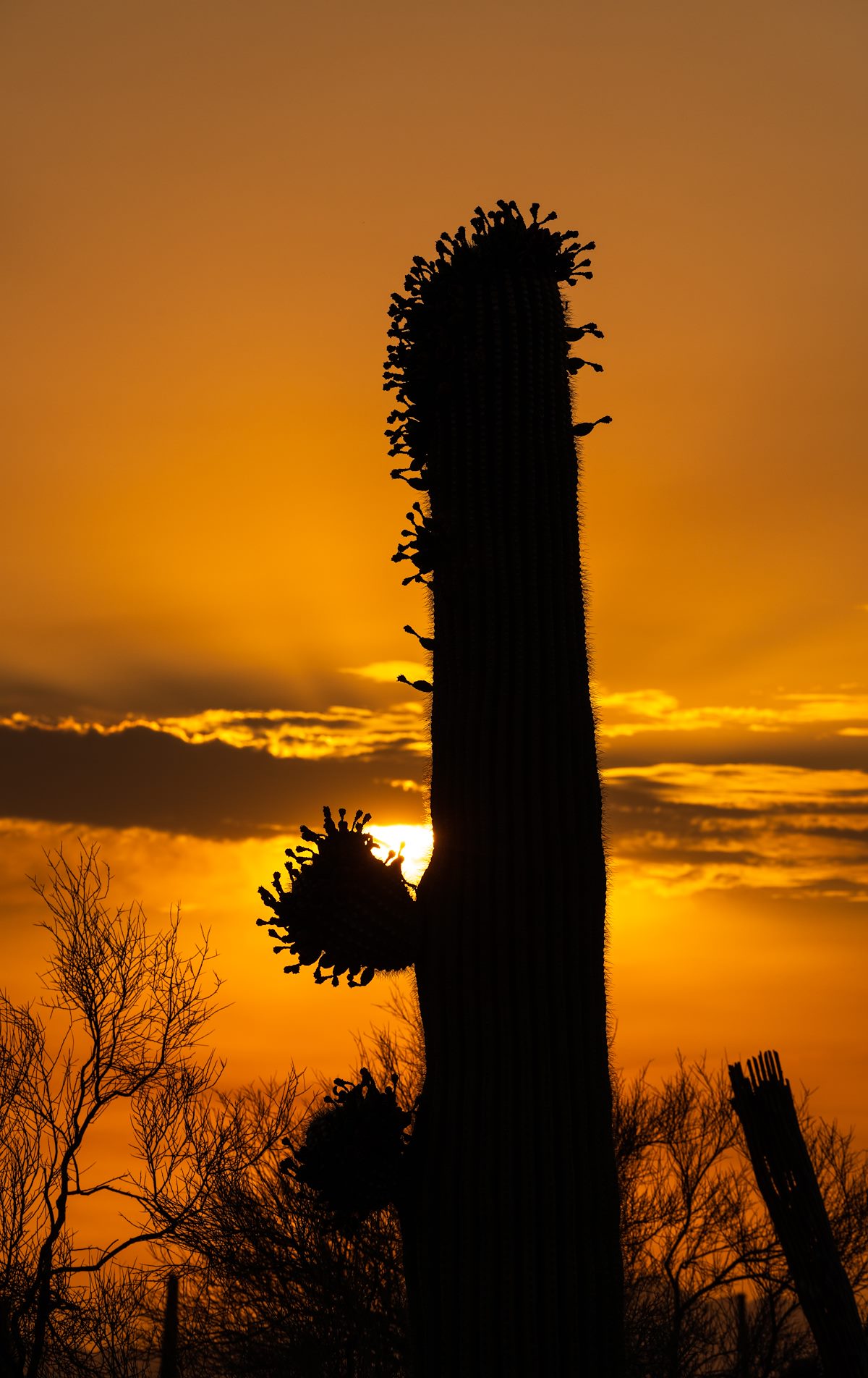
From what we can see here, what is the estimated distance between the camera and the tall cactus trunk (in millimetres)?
5473

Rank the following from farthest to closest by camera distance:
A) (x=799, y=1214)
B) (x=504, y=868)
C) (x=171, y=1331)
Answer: (x=171, y=1331) < (x=799, y=1214) < (x=504, y=868)

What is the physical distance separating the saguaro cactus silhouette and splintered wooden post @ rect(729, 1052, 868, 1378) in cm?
143

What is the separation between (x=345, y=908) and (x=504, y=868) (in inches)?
31.0

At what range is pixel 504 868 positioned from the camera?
5.82m

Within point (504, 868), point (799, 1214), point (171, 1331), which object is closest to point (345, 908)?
point (504, 868)

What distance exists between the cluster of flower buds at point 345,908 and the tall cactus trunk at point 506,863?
144mm

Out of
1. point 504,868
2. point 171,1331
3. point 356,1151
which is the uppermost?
point 504,868

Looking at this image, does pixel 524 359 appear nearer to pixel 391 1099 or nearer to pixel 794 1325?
pixel 391 1099

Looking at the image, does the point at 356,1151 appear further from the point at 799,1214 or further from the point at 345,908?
the point at 799,1214

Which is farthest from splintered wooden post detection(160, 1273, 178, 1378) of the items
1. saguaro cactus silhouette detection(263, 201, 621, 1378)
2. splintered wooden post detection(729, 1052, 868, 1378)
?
saguaro cactus silhouette detection(263, 201, 621, 1378)

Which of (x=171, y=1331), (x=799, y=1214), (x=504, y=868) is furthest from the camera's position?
(x=171, y=1331)

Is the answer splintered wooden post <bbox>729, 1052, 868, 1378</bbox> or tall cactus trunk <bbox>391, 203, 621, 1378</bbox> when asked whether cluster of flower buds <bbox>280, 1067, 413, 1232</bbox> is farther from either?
splintered wooden post <bbox>729, 1052, 868, 1378</bbox>

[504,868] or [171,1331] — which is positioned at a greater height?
[504,868]

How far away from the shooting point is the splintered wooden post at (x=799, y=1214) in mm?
6609
